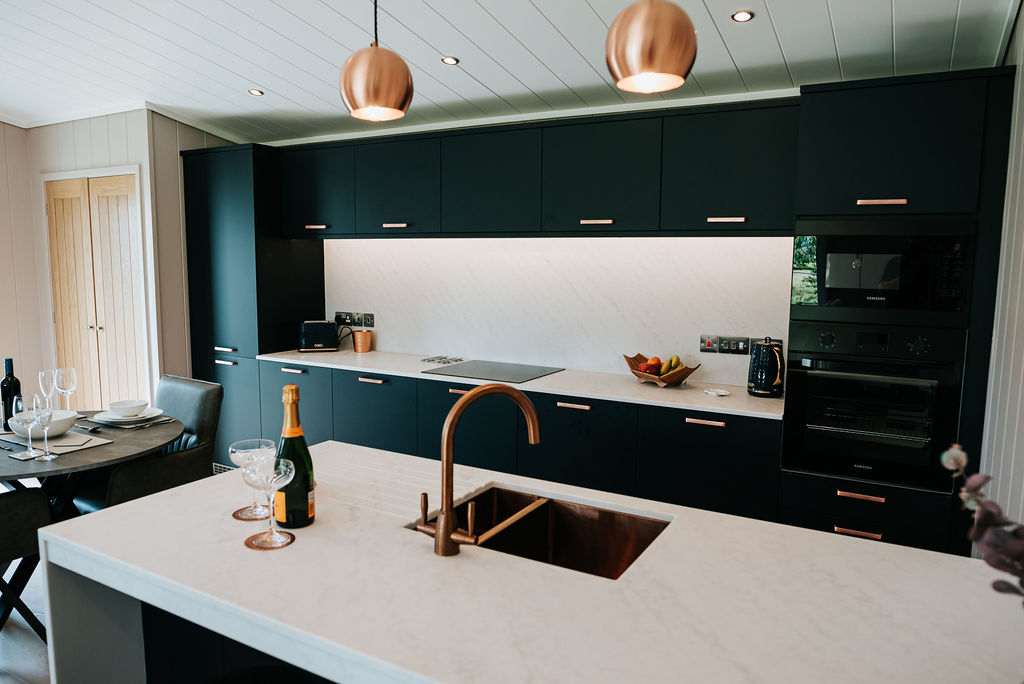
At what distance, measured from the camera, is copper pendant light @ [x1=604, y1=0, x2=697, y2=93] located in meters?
1.16

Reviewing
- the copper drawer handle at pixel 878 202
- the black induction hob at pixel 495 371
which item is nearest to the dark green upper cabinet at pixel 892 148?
the copper drawer handle at pixel 878 202

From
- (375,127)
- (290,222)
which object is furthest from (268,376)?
(375,127)

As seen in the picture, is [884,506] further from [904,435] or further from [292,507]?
[292,507]

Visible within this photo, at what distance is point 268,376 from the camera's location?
4.19 meters

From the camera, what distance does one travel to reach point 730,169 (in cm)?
300

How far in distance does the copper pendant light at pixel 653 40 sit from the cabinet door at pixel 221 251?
3.50 meters

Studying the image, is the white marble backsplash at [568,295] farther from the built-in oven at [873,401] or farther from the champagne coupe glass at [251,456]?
the champagne coupe glass at [251,456]

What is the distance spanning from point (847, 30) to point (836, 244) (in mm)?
820

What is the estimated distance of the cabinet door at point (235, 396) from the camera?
4277 mm

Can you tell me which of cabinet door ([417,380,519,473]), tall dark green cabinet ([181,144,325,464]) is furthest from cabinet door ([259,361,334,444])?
cabinet door ([417,380,519,473])

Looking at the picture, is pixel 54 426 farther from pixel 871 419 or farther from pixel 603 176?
pixel 871 419

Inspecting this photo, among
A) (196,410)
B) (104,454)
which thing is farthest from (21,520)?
(196,410)

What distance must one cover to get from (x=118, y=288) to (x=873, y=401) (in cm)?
463

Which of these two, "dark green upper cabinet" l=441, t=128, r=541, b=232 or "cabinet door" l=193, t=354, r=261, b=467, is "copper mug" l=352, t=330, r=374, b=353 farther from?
"dark green upper cabinet" l=441, t=128, r=541, b=232
